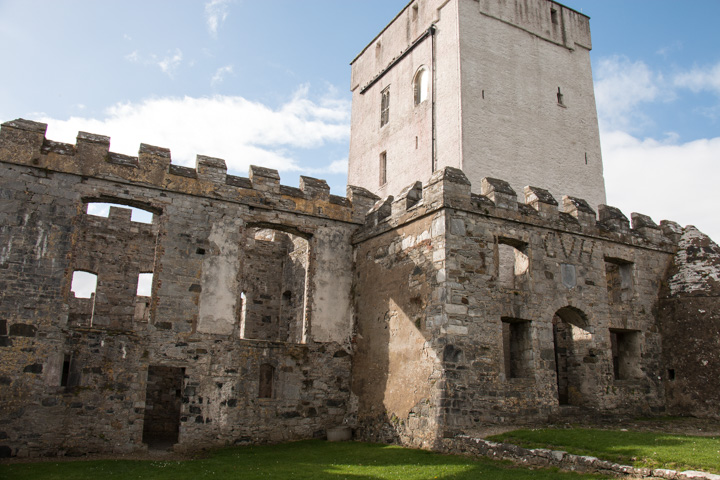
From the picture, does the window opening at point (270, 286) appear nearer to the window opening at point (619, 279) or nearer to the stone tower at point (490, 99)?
the stone tower at point (490, 99)

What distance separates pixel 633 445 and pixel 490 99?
1326cm

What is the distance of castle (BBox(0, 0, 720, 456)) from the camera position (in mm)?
11609

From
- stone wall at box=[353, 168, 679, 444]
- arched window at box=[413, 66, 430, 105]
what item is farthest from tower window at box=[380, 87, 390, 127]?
stone wall at box=[353, 168, 679, 444]

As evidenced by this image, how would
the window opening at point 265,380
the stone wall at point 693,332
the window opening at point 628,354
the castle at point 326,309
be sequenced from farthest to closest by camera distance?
the window opening at point 265,380 → the window opening at point 628,354 → the stone wall at point 693,332 → the castle at point 326,309

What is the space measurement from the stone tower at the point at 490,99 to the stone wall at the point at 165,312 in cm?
567

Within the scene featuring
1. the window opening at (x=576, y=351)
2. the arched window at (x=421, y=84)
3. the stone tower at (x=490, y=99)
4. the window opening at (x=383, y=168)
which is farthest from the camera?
the window opening at (x=383, y=168)

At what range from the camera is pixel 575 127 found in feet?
69.7

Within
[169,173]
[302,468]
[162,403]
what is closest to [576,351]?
[302,468]

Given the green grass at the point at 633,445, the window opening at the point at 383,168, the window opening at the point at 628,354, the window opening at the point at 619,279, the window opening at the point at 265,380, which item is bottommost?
the green grass at the point at 633,445

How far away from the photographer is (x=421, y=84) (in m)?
21.7

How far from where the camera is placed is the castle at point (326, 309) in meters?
11.6

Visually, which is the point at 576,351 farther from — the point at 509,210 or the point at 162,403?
the point at 162,403

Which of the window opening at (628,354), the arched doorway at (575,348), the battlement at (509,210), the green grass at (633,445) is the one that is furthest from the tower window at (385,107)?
the green grass at (633,445)

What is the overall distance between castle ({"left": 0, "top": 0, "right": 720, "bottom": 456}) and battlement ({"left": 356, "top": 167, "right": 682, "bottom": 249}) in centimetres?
5
